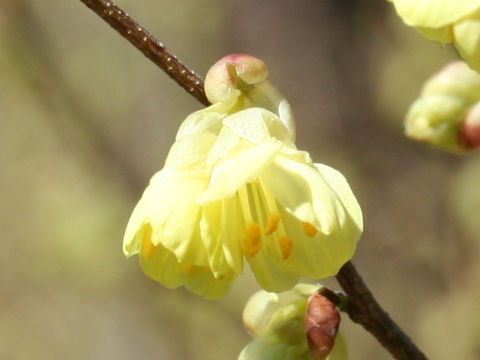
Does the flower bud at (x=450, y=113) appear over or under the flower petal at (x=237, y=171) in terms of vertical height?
over

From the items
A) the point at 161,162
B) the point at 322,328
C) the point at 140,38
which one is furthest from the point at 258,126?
the point at 161,162

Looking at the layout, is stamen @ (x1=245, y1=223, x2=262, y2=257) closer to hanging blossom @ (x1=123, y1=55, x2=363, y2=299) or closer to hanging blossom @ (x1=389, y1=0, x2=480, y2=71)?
hanging blossom @ (x1=123, y1=55, x2=363, y2=299)

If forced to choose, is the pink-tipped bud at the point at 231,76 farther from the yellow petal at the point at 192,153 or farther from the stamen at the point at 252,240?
the stamen at the point at 252,240

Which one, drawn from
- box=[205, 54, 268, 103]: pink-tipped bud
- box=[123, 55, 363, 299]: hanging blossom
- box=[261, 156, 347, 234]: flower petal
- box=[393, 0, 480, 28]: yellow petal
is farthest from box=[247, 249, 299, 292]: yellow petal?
box=[393, 0, 480, 28]: yellow petal

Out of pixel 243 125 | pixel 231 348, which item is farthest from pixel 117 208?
pixel 243 125

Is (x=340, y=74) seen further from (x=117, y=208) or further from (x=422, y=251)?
(x=117, y=208)

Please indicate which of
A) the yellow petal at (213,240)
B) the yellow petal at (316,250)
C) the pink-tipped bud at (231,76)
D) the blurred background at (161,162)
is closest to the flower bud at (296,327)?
the yellow petal at (316,250)
